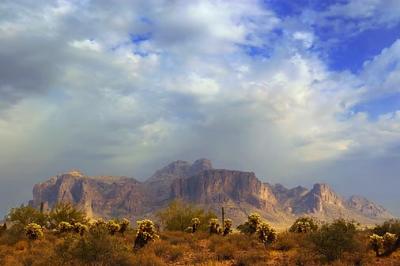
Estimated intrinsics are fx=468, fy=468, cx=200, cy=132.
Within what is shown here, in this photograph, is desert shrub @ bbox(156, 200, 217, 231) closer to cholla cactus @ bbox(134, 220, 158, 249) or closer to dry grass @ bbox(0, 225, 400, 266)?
dry grass @ bbox(0, 225, 400, 266)

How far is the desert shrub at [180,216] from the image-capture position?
44.9m

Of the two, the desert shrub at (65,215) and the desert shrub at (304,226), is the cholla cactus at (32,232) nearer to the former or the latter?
the desert shrub at (65,215)

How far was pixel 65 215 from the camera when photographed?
47844mm

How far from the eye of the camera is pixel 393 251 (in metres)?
24.5

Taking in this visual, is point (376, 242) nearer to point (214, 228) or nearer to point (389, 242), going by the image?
point (389, 242)

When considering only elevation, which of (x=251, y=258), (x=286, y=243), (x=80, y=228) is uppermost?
(x=80, y=228)

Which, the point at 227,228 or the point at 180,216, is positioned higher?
the point at 180,216

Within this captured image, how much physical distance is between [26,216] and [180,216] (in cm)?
1487

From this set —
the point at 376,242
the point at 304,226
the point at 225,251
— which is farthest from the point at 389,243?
the point at 304,226

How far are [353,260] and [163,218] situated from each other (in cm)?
2768

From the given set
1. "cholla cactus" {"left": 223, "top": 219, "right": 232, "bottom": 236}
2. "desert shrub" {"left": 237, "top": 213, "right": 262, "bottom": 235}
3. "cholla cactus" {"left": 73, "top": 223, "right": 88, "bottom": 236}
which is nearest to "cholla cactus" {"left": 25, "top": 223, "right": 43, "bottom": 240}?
"cholla cactus" {"left": 73, "top": 223, "right": 88, "bottom": 236}

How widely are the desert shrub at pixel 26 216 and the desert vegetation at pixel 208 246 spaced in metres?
5.08

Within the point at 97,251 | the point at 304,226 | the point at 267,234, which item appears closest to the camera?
the point at 97,251

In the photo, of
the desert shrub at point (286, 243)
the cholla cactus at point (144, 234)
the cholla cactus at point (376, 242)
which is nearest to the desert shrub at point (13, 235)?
the cholla cactus at point (144, 234)
